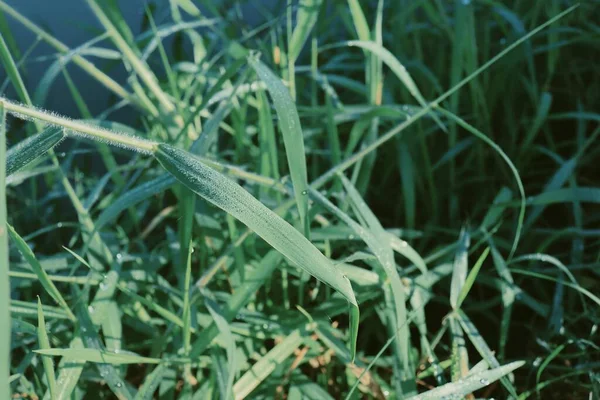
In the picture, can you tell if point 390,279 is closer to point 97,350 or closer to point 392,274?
point 392,274

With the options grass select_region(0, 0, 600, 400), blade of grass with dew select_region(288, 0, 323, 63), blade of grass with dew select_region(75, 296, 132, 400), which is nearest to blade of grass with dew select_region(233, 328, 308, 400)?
grass select_region(0, 0, 600, 400)

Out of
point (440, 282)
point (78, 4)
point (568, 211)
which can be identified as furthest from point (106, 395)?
point (78, 4)

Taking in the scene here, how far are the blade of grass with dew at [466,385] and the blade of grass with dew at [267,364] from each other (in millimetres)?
162

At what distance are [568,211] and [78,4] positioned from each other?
89 centimetres

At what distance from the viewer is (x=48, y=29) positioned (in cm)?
109

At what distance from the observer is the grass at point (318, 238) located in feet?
1.94

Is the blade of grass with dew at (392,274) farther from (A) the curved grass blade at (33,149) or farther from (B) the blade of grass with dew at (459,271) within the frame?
(A) the curved grass blade at (33,149)

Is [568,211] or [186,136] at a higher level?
[186,136]

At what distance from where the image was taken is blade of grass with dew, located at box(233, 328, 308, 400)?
627 mm

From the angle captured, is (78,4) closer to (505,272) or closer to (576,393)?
(505,272)

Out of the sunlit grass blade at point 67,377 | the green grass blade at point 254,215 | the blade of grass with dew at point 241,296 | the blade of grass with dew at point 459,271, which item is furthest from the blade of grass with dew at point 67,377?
the blade of grass with dew at point 459,271

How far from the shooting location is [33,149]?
436 mm

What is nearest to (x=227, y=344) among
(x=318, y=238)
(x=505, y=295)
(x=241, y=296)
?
(x=241, y=296)

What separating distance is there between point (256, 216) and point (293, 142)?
0.14 meters
